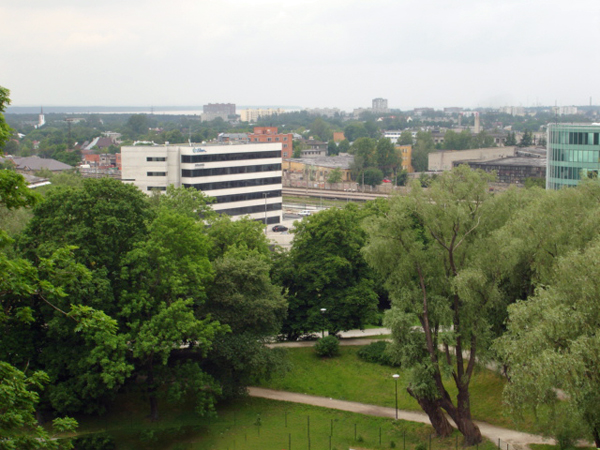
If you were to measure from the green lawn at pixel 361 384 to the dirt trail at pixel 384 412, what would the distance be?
1.80 ft

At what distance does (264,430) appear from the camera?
33469mm

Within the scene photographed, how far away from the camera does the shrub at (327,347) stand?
4303cm

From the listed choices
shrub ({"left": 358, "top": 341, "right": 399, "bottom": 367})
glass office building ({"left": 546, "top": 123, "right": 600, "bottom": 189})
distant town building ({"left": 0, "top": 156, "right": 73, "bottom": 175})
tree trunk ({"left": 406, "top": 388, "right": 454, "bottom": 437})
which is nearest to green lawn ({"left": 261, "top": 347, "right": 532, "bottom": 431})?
shrub ({"left": 358, "top": 341, "right": 399, "bottom": 367})

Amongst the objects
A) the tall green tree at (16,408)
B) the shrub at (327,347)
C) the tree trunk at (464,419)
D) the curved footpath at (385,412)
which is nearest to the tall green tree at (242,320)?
the curved footpath at (385,412)

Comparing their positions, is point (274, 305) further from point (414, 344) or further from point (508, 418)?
point (508, 418)

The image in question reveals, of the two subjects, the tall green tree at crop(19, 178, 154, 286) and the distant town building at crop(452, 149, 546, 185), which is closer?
the tall green tree at crop(19, 178, 154, 286)

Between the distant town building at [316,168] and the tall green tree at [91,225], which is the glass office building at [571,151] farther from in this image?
the distant town building at [316,168]

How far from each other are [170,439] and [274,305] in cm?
910

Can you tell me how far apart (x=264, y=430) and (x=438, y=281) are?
1148 centimetres

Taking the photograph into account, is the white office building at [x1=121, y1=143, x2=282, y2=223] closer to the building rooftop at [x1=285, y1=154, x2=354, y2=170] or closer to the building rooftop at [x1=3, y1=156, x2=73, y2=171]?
the building rooftop at [x1=3, y1=156, x2=73, y2=171]

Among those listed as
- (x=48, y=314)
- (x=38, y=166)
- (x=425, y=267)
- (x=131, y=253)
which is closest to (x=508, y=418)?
(x=425, y=267)

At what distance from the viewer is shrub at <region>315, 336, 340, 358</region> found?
141ft

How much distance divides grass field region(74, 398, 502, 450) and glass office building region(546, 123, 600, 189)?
2014 inches

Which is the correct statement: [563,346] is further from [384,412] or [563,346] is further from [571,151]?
[571,151]
